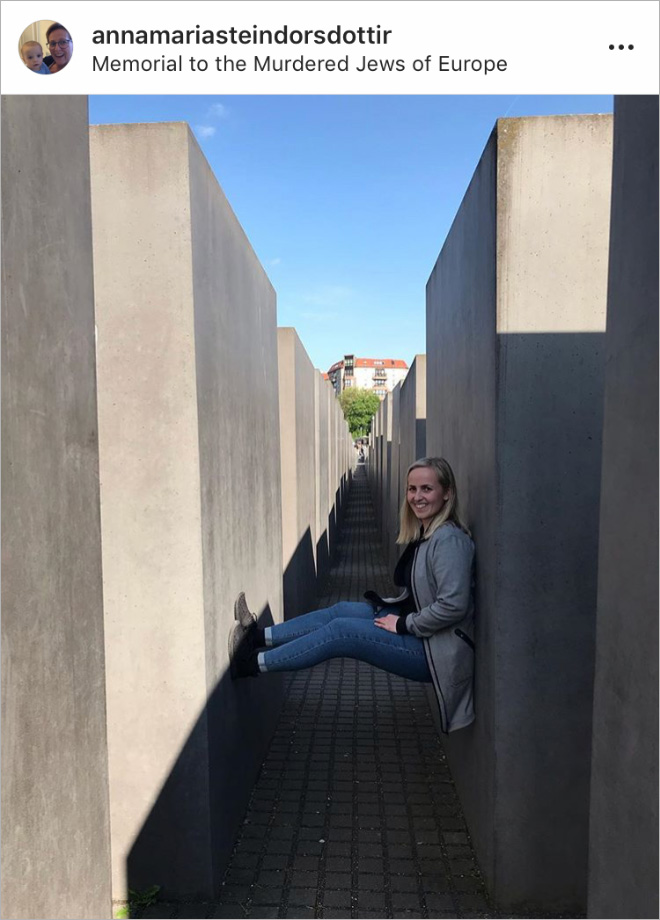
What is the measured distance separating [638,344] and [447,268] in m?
3.02

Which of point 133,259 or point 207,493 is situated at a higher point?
point 133,259

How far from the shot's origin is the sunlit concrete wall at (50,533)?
135 cm

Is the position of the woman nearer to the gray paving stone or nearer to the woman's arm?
the woman's arm

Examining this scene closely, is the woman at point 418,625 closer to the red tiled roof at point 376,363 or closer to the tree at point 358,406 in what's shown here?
the tree at point 358,406

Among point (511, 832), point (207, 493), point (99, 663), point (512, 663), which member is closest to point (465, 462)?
point (512, 663)

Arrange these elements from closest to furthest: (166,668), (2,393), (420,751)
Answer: (2,393)
(166,668)
(420,751)

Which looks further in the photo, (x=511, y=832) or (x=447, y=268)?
(x=447, y=268)

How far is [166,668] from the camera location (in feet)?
10.7

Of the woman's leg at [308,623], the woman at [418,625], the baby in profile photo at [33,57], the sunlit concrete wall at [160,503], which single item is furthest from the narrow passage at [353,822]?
the baby in profile photo at [33,57]

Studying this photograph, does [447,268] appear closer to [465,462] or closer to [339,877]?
[465,462]

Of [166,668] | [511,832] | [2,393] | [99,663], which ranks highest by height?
[2,393]

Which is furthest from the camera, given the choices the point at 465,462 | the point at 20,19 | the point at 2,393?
the point at 465,462

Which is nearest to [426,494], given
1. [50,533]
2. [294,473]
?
[50,533]

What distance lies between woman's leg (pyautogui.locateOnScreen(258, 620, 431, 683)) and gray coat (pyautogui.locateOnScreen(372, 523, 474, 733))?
5.7 inches
